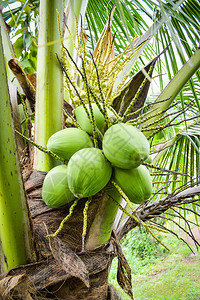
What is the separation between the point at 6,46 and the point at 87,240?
1.00 meters

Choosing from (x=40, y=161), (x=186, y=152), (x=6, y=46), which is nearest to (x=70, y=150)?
(x=40, y=161)

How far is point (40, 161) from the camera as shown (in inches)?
37.1

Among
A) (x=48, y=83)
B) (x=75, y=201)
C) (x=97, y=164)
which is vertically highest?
(x=48, y=83)

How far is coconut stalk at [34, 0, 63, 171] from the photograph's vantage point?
970mm

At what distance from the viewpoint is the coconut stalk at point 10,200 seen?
2.26 ft

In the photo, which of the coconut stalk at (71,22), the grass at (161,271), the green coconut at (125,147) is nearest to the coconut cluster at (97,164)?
the green coconut at (125,147)

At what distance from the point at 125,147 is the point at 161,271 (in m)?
5.86

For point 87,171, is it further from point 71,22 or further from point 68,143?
point 71,22

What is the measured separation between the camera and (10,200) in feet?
2.29

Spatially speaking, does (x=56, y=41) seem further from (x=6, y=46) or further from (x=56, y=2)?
(x=6, y=46)

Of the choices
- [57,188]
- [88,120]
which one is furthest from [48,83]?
[57,188]

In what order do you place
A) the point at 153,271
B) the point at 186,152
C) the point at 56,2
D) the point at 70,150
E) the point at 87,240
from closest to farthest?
the point at 70,150, the point at 87,240, the point at 56,2, the point at 186,152, the point at 153,271

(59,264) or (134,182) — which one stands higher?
(134,182)

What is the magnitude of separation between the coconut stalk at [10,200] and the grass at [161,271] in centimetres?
368
